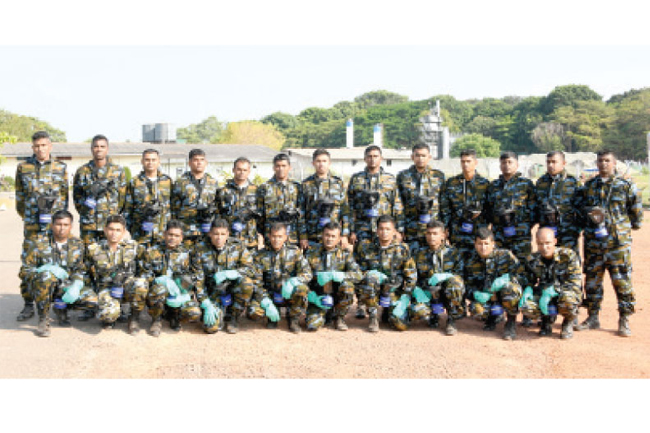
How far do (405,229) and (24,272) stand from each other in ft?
14.1

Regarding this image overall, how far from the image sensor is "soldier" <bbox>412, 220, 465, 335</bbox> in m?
6.40

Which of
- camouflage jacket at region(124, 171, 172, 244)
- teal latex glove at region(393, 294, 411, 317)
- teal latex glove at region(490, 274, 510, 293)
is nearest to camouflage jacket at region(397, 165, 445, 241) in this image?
teal latex glove at region(393, 294, 411, 317)

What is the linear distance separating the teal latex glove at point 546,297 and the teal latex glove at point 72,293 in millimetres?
4736

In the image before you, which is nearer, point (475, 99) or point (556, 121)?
point (556, 121)

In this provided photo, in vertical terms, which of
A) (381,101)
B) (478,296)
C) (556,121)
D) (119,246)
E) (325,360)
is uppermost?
(381,101)

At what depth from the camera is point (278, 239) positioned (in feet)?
21.7

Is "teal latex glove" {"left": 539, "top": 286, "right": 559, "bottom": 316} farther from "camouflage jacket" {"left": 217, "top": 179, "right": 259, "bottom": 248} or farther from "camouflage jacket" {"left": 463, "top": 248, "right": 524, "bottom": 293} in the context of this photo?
"camouflage jacket" {"left": 217, "top": 179, "right": 259, "bottom": 248}

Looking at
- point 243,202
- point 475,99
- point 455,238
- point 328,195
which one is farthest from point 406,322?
A: point 475,99

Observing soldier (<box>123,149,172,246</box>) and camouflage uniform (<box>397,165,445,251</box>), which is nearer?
soldier (<box>123,149,172,246</box>)

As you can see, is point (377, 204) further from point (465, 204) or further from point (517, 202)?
point (517, 202)

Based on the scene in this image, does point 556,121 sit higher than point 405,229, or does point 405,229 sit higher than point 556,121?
point 556,121

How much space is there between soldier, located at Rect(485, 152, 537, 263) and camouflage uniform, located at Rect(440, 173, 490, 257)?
165mm

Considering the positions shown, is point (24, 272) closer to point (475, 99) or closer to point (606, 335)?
point (606, 335)

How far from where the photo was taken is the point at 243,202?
710cm
